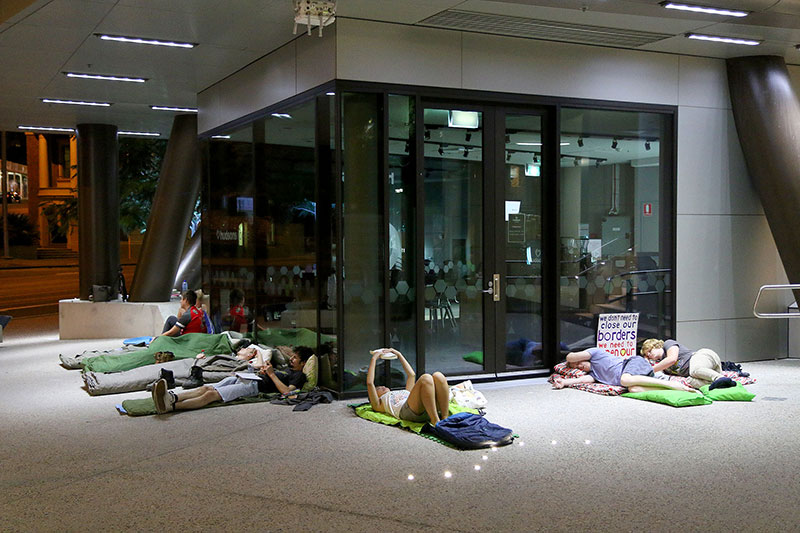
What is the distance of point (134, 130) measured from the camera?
1611cm

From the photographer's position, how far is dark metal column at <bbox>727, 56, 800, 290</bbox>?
10.0 metres

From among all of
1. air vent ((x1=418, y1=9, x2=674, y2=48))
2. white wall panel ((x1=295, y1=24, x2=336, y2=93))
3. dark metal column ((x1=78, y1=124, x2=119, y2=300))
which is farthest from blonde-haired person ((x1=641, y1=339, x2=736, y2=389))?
dark metal column ((x1=78, y1=124, x2=119, y2=300))

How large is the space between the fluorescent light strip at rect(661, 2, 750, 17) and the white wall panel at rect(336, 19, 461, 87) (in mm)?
2292

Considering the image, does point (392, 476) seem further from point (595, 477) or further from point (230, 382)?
point (230, 382)

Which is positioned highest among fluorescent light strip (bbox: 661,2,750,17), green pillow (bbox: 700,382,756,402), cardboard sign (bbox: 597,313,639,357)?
fluorescent light strip (bbox: 661,2,750,17)

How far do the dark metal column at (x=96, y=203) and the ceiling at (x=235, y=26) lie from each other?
12.1ft

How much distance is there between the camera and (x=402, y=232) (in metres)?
8.74

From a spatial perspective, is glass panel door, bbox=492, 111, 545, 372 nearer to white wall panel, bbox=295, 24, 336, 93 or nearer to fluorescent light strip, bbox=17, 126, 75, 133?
white wall panel, bbox=295, 24, 336, 93

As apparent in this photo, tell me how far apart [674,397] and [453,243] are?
2902mm

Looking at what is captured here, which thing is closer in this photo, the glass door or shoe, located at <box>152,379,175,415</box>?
shoe, located at <box>152,379,175,415</box>

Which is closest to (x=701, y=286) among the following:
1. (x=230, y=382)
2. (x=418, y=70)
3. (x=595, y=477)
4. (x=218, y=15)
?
(x=418, y=70)

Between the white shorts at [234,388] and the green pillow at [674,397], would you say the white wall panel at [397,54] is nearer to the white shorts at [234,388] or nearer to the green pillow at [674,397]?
the white shorts at [234,388]

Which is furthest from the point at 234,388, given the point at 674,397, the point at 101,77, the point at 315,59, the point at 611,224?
the point at 101,77

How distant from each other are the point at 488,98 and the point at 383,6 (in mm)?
1815
